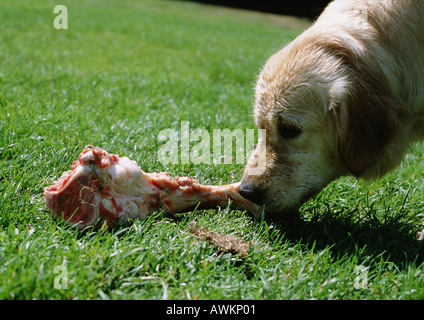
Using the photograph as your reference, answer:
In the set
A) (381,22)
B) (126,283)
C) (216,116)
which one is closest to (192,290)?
(126,283)

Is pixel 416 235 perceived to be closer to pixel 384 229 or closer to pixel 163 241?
pixel 384 229

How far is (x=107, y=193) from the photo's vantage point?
9.17 feet

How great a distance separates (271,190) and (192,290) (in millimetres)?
1047

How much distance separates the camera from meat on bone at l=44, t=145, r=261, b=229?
2.74 m

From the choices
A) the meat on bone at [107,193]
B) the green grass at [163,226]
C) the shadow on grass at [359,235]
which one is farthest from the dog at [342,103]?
the meat on bone at [107,193]

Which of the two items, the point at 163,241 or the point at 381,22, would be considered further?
the point at 381,22

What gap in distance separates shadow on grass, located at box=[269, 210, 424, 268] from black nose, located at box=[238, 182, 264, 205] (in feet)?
0.66

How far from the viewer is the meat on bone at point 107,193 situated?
2736 mm

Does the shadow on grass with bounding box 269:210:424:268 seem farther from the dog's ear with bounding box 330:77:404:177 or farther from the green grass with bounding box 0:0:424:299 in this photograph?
the dog's ear with bounding box 330:77:404:177

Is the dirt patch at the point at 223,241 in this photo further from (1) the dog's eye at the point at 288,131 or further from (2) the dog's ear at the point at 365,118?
(2) the dog's ear at the point at 365,118

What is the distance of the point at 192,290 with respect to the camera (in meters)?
2.31

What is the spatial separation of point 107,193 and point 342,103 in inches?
62.6

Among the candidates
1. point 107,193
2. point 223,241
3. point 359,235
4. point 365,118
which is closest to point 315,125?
point 365,118

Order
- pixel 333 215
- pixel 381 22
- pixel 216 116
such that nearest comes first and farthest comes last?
pixel 381 22
pixel 333 215
pixel 216 116
